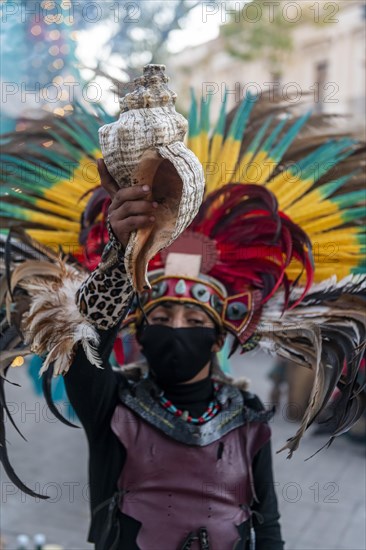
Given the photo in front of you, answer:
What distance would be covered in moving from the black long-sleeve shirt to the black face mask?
125 mm

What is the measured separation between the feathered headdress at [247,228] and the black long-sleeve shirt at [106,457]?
0.75ft

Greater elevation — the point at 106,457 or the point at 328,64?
the point at 328,64

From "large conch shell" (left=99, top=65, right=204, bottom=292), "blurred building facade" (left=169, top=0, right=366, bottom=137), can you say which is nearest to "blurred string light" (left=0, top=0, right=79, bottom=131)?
"large conch shell" (left=99, top=65, right=204, bottom=292)

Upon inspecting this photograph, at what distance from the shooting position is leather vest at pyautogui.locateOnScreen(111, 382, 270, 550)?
5.94ft

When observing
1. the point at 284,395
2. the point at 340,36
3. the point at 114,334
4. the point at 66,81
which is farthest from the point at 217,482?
the point at 340,36

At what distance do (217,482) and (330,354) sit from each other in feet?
1.50

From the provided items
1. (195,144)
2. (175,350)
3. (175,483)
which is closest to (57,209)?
(195,144)

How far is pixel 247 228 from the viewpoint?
2.06m

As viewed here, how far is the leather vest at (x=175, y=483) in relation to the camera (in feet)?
5.94

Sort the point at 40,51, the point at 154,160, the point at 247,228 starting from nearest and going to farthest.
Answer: the point at 154,160 → the point at 247,228 → the point at 40,51

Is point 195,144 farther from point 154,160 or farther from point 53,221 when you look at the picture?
point 154,160

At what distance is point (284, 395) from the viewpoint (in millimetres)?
6891

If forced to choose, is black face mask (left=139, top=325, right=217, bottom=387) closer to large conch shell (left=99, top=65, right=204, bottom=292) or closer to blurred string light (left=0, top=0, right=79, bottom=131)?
large conch shell (left=99, top=65, right=204, bottom=292)

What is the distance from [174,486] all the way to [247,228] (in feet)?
2.52
